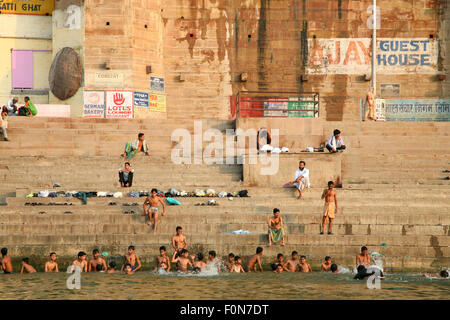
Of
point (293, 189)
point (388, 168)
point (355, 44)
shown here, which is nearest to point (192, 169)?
point (293, 189)

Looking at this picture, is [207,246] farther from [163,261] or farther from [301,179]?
[301,179]

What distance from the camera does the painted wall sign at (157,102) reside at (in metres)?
24.9

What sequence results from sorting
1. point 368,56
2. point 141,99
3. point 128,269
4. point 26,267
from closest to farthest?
point 128,269 < point 26,267 < point 141,99 < point 368,56

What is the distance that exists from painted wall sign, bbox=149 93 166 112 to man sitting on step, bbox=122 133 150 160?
601 centimetres

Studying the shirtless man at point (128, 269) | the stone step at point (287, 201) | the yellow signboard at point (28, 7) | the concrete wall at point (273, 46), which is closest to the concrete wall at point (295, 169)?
the stone step at point (287, 201)

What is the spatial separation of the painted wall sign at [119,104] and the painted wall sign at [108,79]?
0.26m

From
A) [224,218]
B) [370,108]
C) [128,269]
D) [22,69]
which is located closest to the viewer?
[128,269]

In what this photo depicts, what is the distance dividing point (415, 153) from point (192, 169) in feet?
19.6

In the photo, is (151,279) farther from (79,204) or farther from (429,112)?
(429,112)

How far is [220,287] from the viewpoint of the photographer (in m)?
12.2

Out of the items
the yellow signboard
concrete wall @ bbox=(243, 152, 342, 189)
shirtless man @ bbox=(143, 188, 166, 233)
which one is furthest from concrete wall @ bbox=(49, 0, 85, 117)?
shirtless man @ bbox=(143, 188, 166, 233)

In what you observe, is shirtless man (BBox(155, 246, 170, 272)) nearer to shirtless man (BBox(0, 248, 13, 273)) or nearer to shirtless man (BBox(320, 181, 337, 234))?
shirtless man (BBox(0, 248, 13, 273))

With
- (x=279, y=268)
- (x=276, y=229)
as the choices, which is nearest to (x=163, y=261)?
(x=279, y=268)

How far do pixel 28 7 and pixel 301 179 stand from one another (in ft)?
45.8
